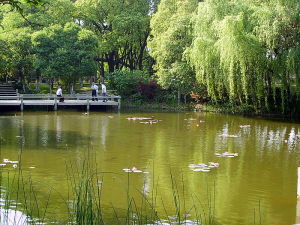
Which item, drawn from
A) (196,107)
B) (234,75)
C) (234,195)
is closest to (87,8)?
(196,107)

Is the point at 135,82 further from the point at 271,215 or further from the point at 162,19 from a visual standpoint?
the point at 271,215

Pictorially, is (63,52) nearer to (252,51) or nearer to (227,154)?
(252,51)

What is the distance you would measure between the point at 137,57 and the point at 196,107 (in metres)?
14.5

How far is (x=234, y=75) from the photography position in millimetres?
20516

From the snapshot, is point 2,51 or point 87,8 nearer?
point 2,51

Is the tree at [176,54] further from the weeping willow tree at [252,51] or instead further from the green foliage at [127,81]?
the weeping willow tree at [252,51]

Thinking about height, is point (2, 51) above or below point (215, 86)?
above

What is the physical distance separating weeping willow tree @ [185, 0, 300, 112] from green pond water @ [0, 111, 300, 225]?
1717 millimetres

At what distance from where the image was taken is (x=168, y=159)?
36.3 ft

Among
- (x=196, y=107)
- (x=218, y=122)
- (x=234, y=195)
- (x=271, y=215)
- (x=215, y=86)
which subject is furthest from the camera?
(x=196, y=107)

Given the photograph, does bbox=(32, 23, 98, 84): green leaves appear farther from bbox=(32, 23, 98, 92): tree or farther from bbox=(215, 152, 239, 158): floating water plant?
bbox=(215, 152, 239, 158): floating water plant

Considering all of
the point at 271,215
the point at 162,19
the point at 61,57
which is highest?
the point at 162,19

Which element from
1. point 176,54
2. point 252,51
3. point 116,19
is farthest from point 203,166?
point 116,19

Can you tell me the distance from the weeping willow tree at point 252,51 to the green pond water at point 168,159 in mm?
1717
